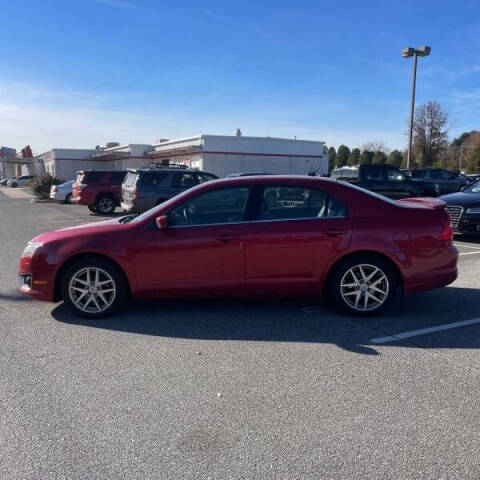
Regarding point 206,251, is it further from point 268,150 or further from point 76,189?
point 268,150

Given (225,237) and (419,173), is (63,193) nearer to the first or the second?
(419,173)

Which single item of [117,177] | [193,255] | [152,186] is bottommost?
[193,255]

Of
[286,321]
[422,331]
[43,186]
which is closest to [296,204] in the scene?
[286,321]

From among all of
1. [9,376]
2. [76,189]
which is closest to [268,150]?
[76,189]

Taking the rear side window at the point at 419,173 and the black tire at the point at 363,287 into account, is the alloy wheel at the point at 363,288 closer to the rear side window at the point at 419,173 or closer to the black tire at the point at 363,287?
the black tire at the point at 363,287

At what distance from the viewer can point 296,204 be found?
218 inches

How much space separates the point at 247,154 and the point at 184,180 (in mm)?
27589

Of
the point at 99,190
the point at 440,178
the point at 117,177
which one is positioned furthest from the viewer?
the point at 440,178

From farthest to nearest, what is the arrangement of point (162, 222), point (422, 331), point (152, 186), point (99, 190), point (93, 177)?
point (93, 177) → point (99, 190) → point (152, 186) → point (162, 222) → point (422, 331)

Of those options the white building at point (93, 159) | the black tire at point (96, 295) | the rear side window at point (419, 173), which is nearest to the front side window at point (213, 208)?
the black tire at point (96, 295)

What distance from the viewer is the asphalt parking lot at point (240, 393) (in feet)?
9.46

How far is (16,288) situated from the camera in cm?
706

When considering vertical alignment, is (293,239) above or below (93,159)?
below

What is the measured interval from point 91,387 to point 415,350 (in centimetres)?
289
